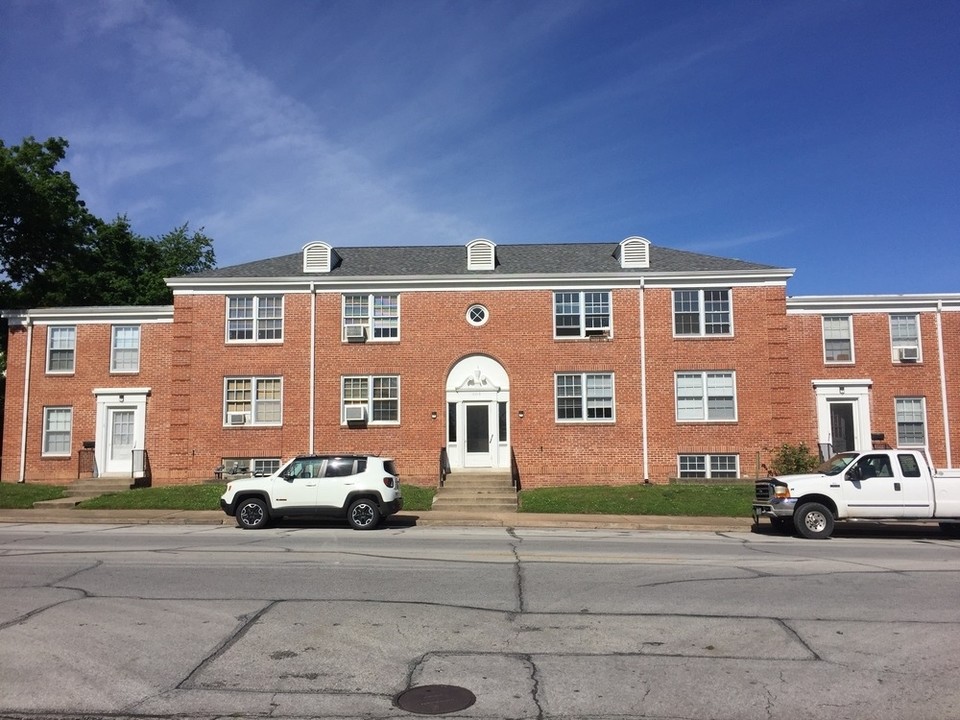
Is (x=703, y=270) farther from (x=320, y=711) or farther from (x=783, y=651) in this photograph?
(x=320, y=711)

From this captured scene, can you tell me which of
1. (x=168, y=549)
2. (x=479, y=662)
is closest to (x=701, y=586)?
(x=479, y=662)

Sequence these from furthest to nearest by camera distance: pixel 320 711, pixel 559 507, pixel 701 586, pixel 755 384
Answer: pixel 755 384, pixel 559 507, pixel 701 586, pixel 320 711

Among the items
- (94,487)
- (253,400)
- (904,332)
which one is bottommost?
(94,487)

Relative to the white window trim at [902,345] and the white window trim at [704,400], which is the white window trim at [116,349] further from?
the white window trim at [902,345]

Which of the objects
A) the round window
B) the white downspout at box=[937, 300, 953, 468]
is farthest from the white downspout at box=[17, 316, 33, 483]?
the white downspout at box=[937, 300, 953, 468]

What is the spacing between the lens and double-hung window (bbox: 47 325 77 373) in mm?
26828

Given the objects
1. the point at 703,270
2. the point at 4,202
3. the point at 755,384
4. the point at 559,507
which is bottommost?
the point at 559,507

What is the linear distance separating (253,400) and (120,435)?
16.6ft

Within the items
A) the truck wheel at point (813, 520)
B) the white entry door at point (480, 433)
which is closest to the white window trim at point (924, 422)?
the truck wheel at point (813, 520)

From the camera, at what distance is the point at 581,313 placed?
26031 millimetres

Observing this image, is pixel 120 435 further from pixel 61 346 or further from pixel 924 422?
pixel 924 422

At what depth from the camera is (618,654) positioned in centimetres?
659

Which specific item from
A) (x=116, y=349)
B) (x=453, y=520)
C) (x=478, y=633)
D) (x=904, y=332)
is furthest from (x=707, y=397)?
(x=116, y=349)

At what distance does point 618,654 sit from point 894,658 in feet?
7.83
